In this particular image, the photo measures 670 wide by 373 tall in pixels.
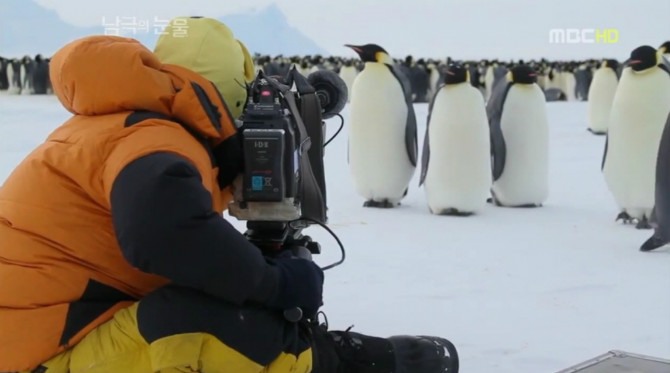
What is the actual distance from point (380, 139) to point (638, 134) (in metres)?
1.53

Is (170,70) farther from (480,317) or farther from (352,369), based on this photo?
(480,317)

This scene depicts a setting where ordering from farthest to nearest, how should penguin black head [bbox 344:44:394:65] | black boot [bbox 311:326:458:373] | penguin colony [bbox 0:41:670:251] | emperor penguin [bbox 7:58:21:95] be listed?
emperor penguin [bbox 7:58:21:95], penguin black head [bbox 344:44:394:65], penguin colony [bbox 0:41:670:251], black boot [bbox 311:326:458:373]

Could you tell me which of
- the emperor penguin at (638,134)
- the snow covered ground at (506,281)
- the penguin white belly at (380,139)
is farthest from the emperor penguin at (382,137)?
the emperor penguin at (638,134)

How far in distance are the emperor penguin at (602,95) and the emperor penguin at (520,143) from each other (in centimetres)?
527

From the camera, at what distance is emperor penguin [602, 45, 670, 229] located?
4.66 metres

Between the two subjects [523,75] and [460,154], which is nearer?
[460,154]

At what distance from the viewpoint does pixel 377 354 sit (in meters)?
1.77

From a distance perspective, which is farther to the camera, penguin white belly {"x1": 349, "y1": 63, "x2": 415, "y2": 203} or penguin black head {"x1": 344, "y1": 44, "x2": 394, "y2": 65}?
penguin black head {"x1": 344, "y1": 44, "x2": 394, "y2": 65}

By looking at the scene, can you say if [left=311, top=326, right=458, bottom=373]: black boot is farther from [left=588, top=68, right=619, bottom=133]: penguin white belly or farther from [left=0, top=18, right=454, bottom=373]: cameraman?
[left=588, top=68, right=619, bottom=133]: penguin white belly

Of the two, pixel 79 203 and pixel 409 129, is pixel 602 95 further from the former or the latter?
pixel 79 203

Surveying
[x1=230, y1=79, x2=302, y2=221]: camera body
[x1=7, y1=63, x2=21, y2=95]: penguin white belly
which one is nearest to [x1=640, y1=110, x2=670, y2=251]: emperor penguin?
[x1=230, y1=79, x2=302, y2=221]: camera body

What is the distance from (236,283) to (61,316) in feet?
1.01

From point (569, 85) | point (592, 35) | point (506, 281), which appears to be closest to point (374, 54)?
point (506, 281)

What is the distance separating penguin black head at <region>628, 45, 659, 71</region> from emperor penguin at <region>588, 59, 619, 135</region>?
19.1ft
